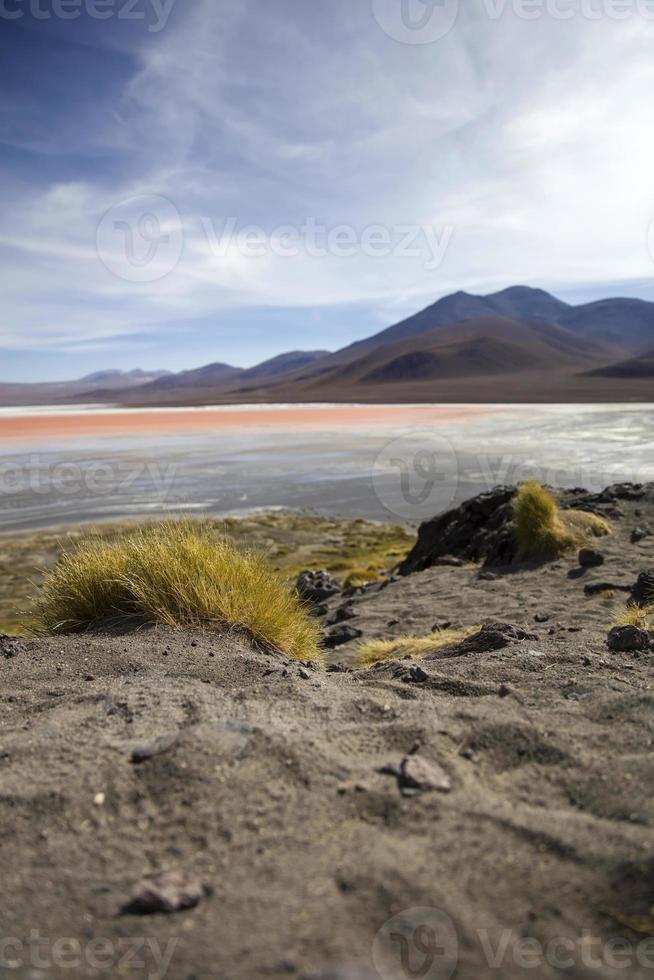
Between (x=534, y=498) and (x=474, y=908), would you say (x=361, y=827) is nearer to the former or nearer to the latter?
(x=474, y=908)

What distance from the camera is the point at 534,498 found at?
9586mm

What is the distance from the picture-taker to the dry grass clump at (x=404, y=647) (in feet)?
18.2

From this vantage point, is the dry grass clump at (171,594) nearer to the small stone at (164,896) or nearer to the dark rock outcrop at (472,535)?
the small stone at (164,896)

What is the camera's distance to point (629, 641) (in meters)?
4.39

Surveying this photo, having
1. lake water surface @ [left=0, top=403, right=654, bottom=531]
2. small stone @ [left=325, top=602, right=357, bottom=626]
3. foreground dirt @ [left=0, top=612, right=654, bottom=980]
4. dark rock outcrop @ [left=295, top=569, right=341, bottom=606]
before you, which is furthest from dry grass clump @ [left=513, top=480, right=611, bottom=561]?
lake water surface @ [left=0, top=403, right=654, bottom=531]

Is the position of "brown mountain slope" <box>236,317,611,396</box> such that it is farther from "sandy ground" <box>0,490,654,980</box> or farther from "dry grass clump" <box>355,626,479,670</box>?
"sandy ground" <box>0,490,654,980</box>

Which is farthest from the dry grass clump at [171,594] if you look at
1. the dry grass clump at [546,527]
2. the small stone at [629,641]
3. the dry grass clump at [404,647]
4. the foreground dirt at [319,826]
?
the dry grass clump at [546,527]

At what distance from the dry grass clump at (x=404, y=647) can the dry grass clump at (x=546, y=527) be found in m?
3.49

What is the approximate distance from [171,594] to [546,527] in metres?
6.15

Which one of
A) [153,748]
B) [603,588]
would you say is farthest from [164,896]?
[603,588]

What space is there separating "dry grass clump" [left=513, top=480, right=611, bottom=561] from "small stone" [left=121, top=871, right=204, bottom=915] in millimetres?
7890

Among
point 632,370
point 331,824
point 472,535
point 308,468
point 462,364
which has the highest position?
point 462,364

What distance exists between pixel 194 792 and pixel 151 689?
1178mm

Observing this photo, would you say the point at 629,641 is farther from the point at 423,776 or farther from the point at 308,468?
the point at 308,468
